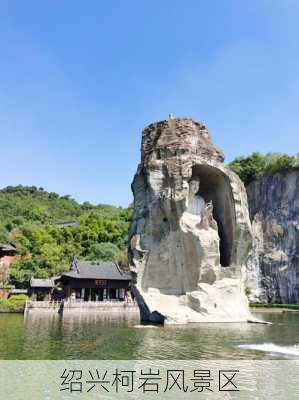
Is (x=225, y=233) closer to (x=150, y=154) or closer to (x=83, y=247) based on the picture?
(x=150, y=154)

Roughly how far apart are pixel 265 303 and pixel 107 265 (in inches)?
768

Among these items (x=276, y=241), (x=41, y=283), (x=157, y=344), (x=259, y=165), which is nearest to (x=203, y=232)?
(x=157, y=344)

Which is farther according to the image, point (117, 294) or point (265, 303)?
point (265, 303)

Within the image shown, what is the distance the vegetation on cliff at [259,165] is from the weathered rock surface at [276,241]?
937mm

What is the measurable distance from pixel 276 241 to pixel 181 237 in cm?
3069

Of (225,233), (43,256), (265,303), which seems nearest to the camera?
(225,233)

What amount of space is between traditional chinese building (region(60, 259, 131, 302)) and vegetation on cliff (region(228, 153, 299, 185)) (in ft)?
71.2

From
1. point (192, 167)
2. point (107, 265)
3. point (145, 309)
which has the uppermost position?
point (192, 167)

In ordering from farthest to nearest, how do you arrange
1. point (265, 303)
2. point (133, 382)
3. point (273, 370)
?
1. point (265, 303)
2. point (273, 370)
3. point (133, 382)

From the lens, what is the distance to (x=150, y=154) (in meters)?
25.3

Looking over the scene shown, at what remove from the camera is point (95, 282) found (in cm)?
4338

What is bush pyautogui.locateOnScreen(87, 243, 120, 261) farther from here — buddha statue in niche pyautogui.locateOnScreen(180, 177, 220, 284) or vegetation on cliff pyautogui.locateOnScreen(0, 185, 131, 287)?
buddha statue in niche pyautogui.locateOnScreen(180, 177, 220, 284)

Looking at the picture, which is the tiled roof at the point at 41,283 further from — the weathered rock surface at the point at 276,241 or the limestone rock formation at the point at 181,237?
the weathered rock surface at the point at 276,241

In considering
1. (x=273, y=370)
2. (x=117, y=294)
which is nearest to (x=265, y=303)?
(x=117, y=294)
